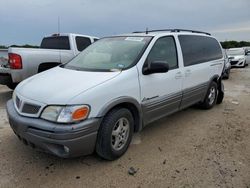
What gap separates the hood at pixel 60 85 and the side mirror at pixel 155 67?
0.51 metres

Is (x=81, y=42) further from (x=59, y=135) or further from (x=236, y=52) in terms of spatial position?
(x=236, y=52)

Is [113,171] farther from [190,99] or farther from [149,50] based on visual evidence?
[190,99]

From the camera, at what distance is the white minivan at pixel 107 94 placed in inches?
112

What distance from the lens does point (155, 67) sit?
3.57 metres

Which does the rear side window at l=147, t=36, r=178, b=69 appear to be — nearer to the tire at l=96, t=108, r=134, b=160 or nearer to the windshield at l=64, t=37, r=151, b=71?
the windshield at l=64, t=37, r=151, b=71

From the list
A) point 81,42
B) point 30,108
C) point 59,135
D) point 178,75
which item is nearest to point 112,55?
point 178,75

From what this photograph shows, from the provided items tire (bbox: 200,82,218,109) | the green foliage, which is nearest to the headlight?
tire (bbox: 200,82,218,109)

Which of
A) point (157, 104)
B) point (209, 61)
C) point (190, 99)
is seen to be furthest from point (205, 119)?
point (157, 104)

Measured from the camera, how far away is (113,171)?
3.16 metres

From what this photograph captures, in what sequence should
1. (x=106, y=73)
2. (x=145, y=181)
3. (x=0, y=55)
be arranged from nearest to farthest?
(x=145, y=181), (x=106, y=73), (x=0, y=55)

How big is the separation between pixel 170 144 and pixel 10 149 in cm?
241

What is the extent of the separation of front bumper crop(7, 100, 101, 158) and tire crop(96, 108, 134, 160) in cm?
13

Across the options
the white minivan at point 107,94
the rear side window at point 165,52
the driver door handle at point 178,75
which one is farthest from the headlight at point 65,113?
the driver door handle at point 178,75

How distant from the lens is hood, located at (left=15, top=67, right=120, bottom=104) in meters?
2.91
